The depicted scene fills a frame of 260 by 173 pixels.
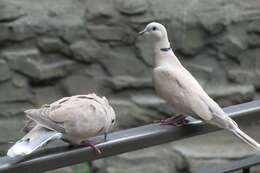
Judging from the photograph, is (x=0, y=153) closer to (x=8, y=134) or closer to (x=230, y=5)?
(x=8, y=134)

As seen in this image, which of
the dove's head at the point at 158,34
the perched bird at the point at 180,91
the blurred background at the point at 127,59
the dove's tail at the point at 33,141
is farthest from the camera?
the blurred background at the point at 127,59

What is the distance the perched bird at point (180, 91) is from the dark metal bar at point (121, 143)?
2 cm

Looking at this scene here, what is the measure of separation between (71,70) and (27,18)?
0.90ft

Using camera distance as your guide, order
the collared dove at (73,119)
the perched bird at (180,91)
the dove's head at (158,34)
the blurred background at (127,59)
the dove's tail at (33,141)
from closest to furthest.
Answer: the dove's tail at (33,141)
the collared dove at (73,119)
the perched bird at (180,91)
the dove's head at (158,34)
the blurred background at (127,59)

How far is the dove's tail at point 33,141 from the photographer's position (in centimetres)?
101

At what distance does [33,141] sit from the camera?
105 cm

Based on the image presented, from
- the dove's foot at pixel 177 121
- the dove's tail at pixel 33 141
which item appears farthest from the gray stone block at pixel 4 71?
the dove's tail at pixel 33 141

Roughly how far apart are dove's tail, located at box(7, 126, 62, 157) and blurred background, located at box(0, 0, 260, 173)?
1.65 m

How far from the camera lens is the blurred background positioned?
9.11 feet

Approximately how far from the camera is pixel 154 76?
1.42 metres

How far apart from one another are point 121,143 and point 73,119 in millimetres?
110

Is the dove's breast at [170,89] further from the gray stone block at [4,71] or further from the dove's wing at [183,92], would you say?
the gray stone block at [4,71]

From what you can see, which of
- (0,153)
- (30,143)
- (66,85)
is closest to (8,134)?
(0,153)

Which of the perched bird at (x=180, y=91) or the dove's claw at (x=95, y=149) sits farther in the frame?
the perched bird at (x=180, y=91)
